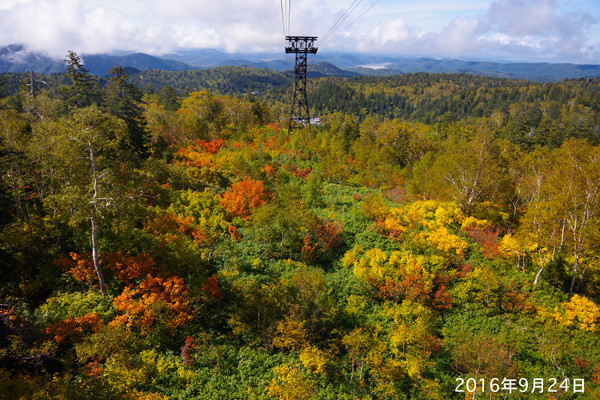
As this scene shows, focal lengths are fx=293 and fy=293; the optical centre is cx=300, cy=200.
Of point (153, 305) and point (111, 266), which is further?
point (111, 266)

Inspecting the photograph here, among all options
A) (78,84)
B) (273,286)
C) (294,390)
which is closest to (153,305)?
(273,286)

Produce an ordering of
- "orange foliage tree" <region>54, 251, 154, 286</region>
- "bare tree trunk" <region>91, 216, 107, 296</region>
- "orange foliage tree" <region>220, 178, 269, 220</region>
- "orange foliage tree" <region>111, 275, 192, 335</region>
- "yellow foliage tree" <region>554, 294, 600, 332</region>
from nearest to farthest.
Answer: "orange foliage tree" <region>111, 275, 192, 335</region>
"bare tree trunk" <region>91, 216, 107, 296</region>
"orange foliage tree" <region>54, 251, 154, 286</region>
"yellow foliage tree" <region>554, 294, 600, 332</region>
"orange foliage tree" <region>220, 178, 269, 220</region>

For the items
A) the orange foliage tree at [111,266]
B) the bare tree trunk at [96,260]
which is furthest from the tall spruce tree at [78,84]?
the bare tree trunk at [96,260]

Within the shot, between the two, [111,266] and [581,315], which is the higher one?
[111,266]

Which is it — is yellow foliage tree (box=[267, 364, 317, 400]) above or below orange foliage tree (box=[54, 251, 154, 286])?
below

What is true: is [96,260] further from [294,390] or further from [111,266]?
[294,390]

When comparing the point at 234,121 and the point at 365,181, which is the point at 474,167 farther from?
the point at 234,121

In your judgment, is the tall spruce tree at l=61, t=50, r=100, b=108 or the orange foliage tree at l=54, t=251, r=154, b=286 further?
the tall spruce tree at l=61, t=50, r=100, b=108

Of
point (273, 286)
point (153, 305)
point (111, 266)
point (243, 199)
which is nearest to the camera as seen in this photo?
point (153, 305)

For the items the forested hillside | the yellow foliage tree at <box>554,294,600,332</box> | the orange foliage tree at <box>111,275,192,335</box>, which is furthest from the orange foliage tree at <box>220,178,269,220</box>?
the yellow foliage tree at <box>554,294,600,332</box>

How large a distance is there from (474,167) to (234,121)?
141 feet

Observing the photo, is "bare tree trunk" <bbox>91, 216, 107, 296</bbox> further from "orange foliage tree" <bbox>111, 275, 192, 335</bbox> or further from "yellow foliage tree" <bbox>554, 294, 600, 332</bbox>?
"yellow foliage tree" <bbox>554, 294, 600, 332</bbox>

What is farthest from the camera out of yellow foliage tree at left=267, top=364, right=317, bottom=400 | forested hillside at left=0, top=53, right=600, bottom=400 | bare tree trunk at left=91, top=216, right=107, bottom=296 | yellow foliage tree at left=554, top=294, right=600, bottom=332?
yellow foliage tree at left=554, top=294, right=600, bottom=332

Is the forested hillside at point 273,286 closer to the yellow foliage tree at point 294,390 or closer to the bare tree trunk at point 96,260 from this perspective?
the yellow foliage tree at point 294,390
